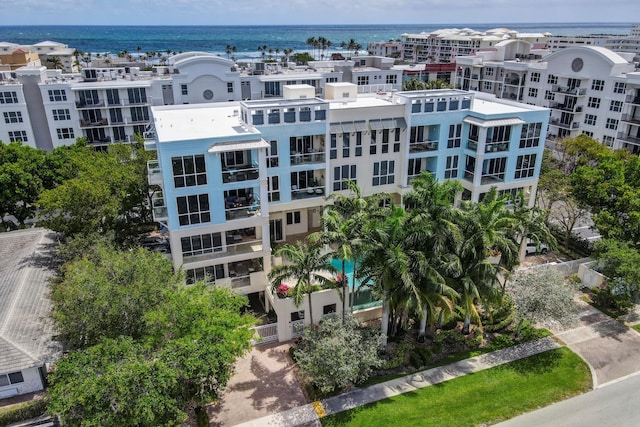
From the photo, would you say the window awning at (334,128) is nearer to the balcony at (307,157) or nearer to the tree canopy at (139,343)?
the balcony at (307,157)

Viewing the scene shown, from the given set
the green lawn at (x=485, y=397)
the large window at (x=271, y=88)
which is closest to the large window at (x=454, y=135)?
the green lawn at (x=485, y=397)

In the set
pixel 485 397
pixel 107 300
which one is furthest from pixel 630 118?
pixel 107 300

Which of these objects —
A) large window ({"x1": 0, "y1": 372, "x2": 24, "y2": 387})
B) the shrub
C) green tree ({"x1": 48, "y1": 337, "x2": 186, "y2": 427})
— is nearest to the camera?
green tree ({"x1": 48, "y1": 337, "x2": 186, "y2": 427})

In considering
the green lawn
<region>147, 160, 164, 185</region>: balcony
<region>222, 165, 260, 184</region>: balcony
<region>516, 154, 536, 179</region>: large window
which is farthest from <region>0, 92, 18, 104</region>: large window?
<region>516, 154, 536, 179</region>: large window

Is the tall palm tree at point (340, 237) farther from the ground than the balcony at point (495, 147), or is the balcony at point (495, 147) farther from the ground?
the balcony at point (495, 147)

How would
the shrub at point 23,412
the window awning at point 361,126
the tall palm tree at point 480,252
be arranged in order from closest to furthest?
the shrub at point 23,412, the tall palm tree at point 480,252, the window awning at point 361,126

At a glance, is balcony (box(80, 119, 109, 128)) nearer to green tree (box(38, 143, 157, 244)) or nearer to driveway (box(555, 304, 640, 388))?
green tree (box(38, 143, 157, 244))
